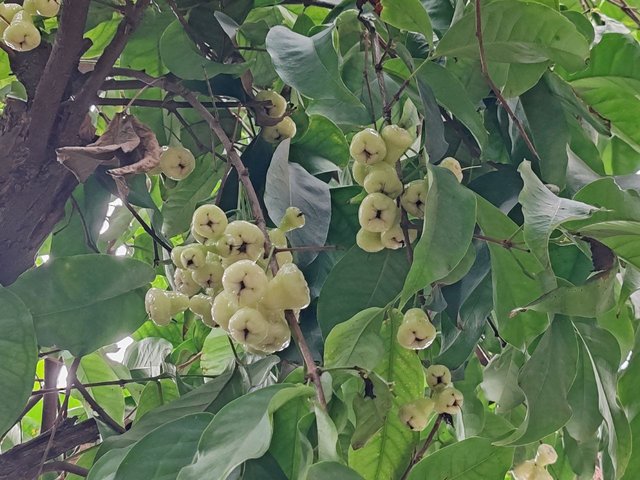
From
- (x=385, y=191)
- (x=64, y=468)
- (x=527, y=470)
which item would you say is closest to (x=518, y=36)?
(x=385, y=191)

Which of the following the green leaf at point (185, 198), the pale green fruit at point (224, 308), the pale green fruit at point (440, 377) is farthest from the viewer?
the green leaf at point (185, 198)

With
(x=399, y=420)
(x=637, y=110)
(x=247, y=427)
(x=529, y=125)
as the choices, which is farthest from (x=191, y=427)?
(x=637, y=110)

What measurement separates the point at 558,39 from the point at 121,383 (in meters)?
0.43

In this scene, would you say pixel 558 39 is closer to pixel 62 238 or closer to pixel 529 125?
pixel 529 125

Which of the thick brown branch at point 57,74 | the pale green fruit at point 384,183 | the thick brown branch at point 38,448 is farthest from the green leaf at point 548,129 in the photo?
the thick brown branch at point 38,448

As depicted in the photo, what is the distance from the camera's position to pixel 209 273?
48 centimetres

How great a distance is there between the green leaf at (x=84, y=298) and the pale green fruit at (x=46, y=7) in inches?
7.4

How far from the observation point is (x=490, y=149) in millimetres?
586

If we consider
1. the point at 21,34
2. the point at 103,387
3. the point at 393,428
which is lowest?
the point at 103,387

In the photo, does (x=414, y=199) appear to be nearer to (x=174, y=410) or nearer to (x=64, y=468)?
(x=174, y=410)

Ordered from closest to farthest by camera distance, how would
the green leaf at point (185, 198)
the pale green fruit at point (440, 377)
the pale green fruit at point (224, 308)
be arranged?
the pale green fruit at point (224, 308) → the pale green fruit at point (440, 377) → the green leaf at point (185, 198)

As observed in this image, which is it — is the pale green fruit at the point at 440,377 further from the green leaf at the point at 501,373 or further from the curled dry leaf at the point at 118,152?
the curled dry leaf at the point at 118,152

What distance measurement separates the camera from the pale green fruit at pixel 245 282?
0.42 meters

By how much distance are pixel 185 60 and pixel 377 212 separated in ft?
0.66
